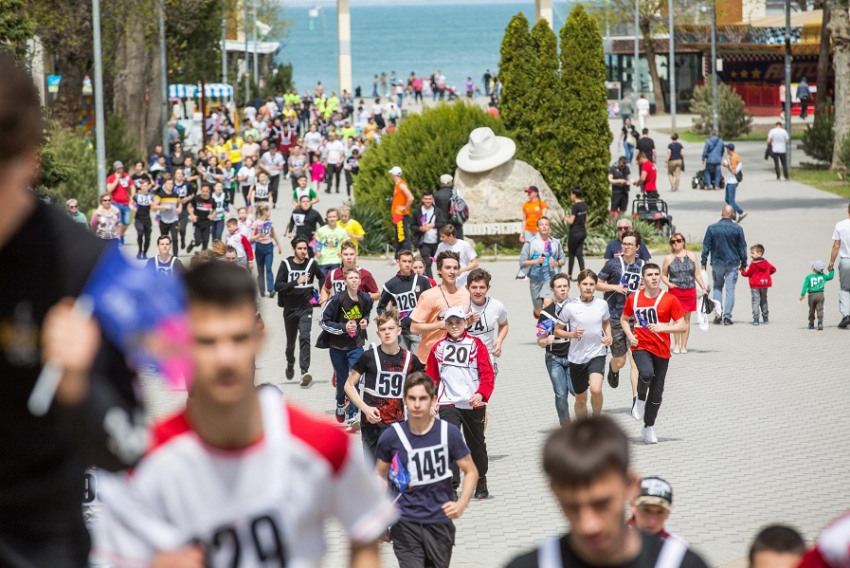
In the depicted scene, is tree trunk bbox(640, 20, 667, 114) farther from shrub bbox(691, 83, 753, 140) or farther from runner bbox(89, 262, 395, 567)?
runner bbox(89, 262, 395, 567)

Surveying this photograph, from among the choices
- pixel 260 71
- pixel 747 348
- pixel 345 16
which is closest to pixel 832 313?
pixel 747 348

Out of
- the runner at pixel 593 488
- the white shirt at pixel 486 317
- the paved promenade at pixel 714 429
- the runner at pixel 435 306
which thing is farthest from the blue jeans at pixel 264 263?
the runner at pixel 593 488

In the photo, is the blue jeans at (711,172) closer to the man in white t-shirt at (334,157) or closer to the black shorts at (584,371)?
the man in white t-shirt at (334,157)

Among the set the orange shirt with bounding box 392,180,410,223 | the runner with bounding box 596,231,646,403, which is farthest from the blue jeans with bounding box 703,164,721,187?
the runner with bounding box 596,231,646,403

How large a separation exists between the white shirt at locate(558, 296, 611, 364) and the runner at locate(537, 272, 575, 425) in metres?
0.12

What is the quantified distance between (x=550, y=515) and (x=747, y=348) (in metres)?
8.85

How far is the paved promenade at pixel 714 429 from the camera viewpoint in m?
11.3

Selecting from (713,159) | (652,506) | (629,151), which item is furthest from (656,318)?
(629,151)

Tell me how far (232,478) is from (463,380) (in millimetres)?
9516

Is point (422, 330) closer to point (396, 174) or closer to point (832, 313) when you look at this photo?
point (832, 313)

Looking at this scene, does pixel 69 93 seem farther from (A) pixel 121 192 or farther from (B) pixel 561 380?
(B) pixel 561 380

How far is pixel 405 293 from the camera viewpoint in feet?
51.2

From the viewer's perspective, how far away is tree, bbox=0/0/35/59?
23.7 meters

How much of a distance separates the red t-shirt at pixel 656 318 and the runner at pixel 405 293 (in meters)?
2.58
